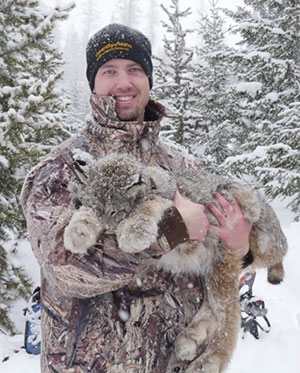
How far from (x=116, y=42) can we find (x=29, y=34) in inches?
190

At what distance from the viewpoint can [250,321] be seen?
7.63 m

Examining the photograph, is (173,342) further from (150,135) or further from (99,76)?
(99,76)

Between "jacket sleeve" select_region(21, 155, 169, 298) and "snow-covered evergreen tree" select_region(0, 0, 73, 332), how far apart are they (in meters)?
4.55

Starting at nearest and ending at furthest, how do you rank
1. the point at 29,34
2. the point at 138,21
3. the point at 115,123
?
the point at 115,123, the point at 29,34, the point at 138,21

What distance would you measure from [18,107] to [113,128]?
459cm

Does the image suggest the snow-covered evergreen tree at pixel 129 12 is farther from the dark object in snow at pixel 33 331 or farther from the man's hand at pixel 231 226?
the man's hand at pixel 231 226

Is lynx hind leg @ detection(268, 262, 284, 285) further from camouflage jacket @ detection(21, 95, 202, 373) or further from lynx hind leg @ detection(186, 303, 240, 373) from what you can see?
camouflage jacket @ detection(21, 95, 202, 373)

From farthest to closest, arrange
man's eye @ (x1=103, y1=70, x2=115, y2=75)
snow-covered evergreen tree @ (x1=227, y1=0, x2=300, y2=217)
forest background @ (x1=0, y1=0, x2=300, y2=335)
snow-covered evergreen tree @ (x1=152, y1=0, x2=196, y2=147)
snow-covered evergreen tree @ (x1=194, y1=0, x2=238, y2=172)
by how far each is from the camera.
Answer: snow-covered evergreen tree @ (x1=194, y1=0, x2=238, y2=172) → snow-covered evergreen tree @ (x1=152, y1=0, x2=196, y2=147) → snow-covered evergreen tree @ (x1=227, y1=0, x2=300, y2=217) → forest background @ (x1=0, y1=0, x2=300, y2=335) → man's eye @ (x1=103, y1=70, x2=115, y2=75)

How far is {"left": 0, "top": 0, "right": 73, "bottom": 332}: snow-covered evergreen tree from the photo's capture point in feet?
22.5

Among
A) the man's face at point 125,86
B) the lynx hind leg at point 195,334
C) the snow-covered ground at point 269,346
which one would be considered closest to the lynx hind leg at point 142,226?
the man's face at point 125,86

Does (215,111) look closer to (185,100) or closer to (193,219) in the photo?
(185,100)

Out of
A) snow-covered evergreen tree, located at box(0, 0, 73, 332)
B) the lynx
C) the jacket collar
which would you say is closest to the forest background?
snow-covered evergreen tree, located at box(0, 0, 73, 332)

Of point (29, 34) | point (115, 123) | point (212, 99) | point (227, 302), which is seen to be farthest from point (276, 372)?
point (212, 99)

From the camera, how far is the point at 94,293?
231 centimetres
